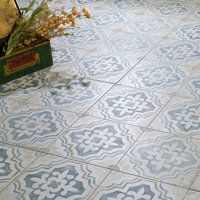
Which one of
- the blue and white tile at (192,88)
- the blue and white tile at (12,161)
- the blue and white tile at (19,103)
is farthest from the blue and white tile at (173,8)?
the blue and white tile at (12,161)

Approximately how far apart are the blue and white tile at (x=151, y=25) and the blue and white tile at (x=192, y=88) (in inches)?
21.9

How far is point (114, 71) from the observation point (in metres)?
2.28

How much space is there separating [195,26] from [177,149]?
128 centimetres

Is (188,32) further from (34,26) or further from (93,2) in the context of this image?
(34,26)

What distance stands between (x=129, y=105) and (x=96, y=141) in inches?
11.8

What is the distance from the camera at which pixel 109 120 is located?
189 centimetres

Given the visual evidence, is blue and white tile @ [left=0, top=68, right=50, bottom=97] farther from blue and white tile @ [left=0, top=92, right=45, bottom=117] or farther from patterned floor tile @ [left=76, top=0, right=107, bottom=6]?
patterned floor tile @ [left=76, top=0, right=107, bottom=6]

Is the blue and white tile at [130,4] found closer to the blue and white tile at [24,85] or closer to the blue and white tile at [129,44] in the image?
the blue and white tile at [129,44]

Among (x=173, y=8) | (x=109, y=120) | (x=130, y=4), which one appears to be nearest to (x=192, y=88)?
(x=109, y=120)

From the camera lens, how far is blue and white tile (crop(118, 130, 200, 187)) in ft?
5.10

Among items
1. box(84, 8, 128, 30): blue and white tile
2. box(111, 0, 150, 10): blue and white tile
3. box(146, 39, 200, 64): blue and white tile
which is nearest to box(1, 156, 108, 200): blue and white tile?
box(146, 39, 200, 64): blue and white tile

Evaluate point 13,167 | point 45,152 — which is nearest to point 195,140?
point 45,152

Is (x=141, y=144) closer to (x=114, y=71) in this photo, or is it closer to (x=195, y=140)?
(x=195, y=140)

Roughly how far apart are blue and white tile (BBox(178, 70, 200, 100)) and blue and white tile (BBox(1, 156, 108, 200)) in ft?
2.10
